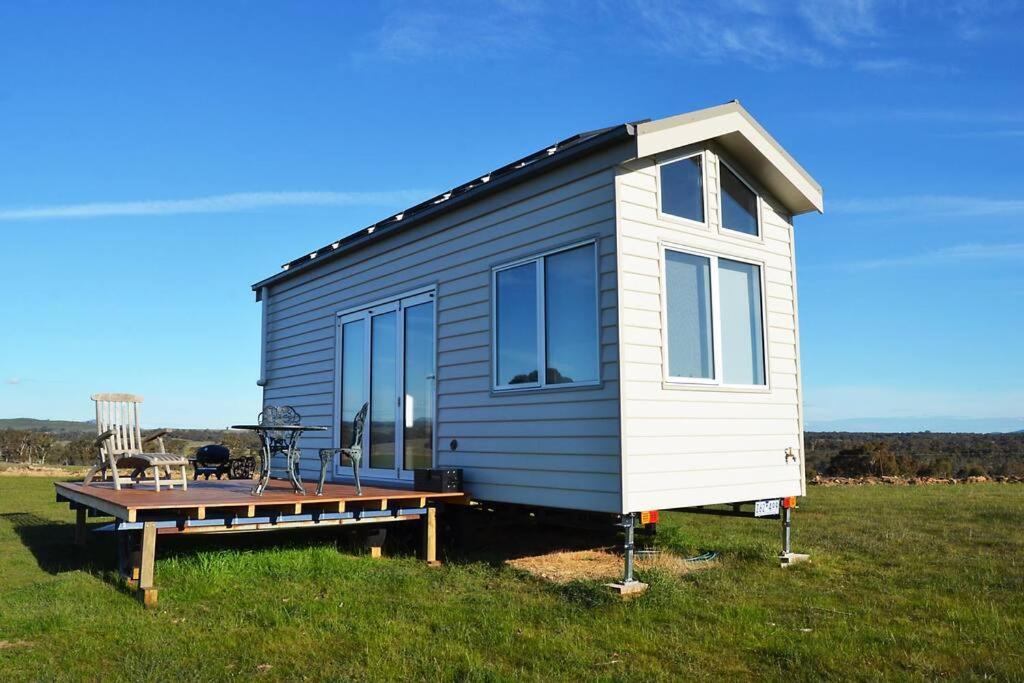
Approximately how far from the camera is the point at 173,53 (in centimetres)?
1033

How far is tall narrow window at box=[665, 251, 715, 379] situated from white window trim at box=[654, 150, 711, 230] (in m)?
0.28

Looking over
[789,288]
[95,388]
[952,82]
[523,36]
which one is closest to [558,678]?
[789,288]

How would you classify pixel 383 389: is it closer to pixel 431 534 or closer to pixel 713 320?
pixel 431 534

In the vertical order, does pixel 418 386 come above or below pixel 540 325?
below

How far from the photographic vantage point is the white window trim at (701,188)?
6312 millimetres

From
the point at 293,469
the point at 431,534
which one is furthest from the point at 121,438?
the point at 431,534

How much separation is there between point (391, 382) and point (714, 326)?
371cm

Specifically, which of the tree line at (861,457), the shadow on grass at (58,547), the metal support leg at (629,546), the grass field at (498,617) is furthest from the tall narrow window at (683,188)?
the tree line at (861,457)

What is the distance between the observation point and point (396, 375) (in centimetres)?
855

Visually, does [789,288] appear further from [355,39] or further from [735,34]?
[355,39]

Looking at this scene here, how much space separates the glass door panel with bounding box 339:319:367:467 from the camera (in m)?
9.23

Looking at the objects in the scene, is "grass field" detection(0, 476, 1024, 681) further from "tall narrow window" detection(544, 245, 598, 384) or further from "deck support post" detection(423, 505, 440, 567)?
"tall narrow window" detection(544, 245, 598, 384)

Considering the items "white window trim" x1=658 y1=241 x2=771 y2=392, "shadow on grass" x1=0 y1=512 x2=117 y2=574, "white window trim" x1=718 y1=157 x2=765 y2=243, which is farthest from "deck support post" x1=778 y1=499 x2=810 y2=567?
"shadow on grass" x1=0 y1=512 x2=117 y2=574

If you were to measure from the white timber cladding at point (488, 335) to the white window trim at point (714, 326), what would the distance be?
0.54 metres
